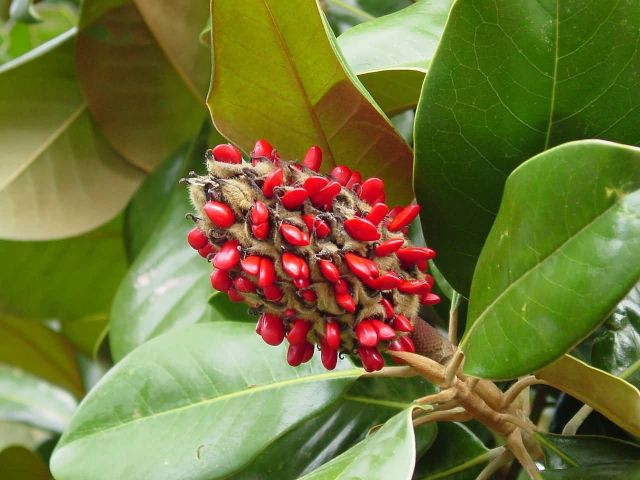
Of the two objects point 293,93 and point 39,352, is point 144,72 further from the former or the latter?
point 293,93

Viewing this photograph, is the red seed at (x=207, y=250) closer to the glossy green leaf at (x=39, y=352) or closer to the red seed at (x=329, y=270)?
the red seed at (x=329, y=270)

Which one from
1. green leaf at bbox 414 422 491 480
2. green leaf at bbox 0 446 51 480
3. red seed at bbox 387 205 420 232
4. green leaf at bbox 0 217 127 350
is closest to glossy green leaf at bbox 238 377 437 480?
green leaf at bbox 414 422 491 480

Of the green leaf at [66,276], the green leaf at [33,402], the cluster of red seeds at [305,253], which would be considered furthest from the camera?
the green leaf at [33,402]

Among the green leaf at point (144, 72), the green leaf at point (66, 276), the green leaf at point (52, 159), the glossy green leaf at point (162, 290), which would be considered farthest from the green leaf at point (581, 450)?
the green leaf at point (66, 276)

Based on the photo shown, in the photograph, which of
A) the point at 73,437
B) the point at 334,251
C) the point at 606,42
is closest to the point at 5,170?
the point at 73,437

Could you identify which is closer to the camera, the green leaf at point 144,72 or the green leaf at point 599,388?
the green leaf at point 599,388

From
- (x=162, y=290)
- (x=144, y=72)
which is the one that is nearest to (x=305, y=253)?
(x=162, y=290)

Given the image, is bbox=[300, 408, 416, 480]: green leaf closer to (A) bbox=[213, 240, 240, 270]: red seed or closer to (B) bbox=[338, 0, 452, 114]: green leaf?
(A) bbox=[213, 240, 240, 270]: red seed
